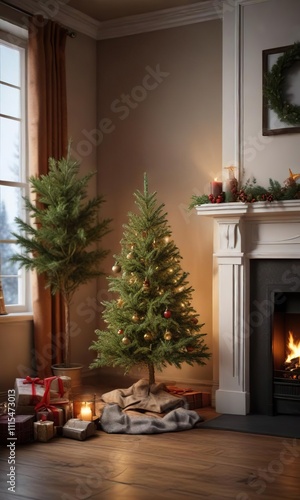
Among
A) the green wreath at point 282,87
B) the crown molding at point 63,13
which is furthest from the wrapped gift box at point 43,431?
the crown molding at point 63,13

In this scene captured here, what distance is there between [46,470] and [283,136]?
2.96 metres

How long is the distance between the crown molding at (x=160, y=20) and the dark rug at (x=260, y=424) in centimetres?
327

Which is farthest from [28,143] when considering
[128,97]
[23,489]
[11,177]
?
[23,489]

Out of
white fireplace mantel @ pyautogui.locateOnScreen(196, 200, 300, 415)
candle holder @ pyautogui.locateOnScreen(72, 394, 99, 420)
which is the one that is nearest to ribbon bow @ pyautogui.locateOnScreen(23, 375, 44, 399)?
candle holder @ pyautogui.locateOnScreen(72, 394, 99, 420)

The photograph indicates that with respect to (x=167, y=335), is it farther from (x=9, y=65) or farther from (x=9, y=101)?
(x=9, y=65)

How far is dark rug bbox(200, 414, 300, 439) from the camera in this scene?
4.66 m

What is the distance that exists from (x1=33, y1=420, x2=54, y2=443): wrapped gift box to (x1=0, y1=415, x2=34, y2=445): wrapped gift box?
0.13ft

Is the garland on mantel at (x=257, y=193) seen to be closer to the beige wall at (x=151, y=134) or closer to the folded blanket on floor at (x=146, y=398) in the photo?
the beige wall at (x=151, y=134)

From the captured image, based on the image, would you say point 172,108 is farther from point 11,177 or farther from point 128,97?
point 11,177

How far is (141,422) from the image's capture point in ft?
15.5

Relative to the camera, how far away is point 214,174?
230 inches

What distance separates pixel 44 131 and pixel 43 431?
8.08 ft

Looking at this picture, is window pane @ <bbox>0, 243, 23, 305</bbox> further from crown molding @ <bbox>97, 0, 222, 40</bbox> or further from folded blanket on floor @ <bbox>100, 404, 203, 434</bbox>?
crown molding @ <bbox>97, 0, 222, 40</bbox>

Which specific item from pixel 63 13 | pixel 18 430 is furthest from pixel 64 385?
pixel 63 13
